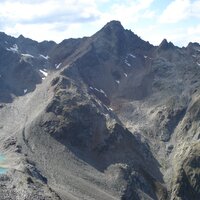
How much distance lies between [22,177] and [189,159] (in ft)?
249

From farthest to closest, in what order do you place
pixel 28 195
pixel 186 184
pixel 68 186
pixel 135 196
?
pixel 186 184 < pixel 135 196 < pixel 68 186 < pixel 28 195

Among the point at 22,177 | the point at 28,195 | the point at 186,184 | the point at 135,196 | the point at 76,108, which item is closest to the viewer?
the point at 28,195

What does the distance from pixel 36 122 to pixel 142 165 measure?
39.1 m

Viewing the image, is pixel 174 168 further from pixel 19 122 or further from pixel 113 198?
pixel 19 122

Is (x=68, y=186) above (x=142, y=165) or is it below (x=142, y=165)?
below

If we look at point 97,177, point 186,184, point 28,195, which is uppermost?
point 186,184

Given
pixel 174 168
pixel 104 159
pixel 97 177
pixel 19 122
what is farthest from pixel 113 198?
pixel 19 122

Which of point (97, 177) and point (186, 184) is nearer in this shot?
point (97, 177)

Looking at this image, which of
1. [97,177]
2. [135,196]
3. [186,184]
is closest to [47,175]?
[97,177]

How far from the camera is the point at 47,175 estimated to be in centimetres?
14488

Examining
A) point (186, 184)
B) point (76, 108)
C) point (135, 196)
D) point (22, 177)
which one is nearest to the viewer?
point (22, 177)

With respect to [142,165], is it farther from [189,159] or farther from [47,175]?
[47,175]

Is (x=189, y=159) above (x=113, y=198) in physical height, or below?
above

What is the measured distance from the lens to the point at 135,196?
15712cm
